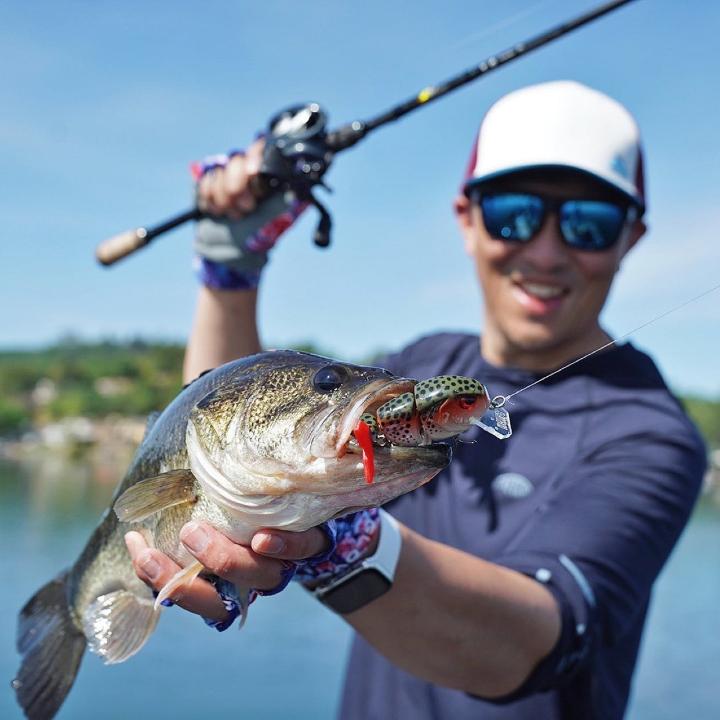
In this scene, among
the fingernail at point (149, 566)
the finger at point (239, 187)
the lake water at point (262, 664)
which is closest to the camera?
the fingernail at point (149, 566)

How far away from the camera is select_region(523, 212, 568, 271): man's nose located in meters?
3.66

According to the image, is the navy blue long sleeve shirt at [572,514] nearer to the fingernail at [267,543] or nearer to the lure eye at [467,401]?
the fingernail at [267,543]

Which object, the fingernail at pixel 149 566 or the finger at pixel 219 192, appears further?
the finger at pixel 219 192

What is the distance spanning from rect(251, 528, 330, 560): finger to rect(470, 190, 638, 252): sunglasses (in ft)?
6.76

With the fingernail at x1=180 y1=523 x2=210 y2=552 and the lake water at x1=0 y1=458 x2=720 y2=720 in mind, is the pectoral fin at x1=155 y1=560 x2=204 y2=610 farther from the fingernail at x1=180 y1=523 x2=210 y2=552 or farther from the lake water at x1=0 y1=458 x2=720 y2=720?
the lake water at x1=0 y1=458 x2=720 y2=720

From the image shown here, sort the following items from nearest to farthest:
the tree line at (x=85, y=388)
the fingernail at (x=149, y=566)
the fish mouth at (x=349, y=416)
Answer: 1. the fish mouth at (x=349, y=416)
2. the fingernail at (x=149, y=566)
3. the tree line at (x=85, y=388)

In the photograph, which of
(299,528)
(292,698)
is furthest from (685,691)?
(299,528)

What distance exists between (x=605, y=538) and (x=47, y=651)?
1887 millimetres

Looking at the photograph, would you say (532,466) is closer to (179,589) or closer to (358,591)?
(358,591)

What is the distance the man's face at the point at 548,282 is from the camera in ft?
12.1

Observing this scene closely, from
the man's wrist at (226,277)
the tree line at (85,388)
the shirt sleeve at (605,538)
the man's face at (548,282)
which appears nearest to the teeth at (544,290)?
the man's face at (548,282)

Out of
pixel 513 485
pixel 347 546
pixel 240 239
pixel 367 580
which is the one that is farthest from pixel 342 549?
pixel 240 239

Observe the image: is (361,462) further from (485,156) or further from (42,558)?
(42,558)

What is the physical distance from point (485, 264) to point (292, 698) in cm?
2240
